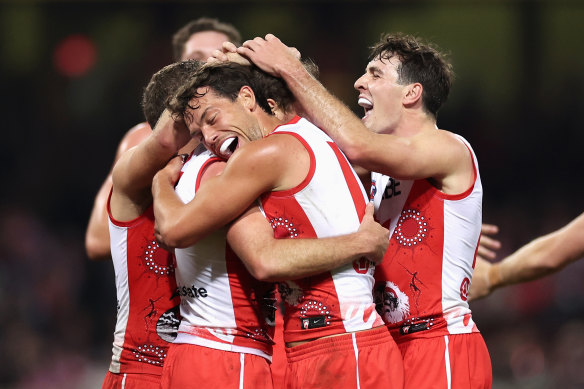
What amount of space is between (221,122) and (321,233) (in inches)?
24.3

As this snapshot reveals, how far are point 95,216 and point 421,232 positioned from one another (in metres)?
1.99

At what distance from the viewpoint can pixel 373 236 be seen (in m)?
3.33

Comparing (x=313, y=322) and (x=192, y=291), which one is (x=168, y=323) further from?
(x=313, y=322)

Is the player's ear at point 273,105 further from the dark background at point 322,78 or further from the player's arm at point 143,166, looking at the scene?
the dark background at point 322,78

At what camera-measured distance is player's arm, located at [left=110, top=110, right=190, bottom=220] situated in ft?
11.8

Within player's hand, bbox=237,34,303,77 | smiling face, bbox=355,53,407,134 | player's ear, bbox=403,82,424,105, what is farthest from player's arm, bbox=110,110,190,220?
player's ear, bbox=403,82,424,105

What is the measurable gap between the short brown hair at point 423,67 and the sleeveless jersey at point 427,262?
1.58ft

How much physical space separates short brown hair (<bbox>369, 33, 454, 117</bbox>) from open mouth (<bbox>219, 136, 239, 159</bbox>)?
99 centimetres

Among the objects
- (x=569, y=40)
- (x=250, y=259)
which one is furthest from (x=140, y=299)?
(x=569, y=40)

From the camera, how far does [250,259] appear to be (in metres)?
3.16

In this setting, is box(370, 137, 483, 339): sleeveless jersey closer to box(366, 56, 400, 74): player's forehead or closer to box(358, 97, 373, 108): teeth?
box(358, 97, 373, 108): teeth

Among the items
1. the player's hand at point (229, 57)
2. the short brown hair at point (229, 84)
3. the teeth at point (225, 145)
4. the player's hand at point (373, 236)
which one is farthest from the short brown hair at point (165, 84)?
the player's hand at point (373, 236)

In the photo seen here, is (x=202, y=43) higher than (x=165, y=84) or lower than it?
higher

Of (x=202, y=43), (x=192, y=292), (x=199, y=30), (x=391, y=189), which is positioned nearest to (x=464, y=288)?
(x=391, y=189)
